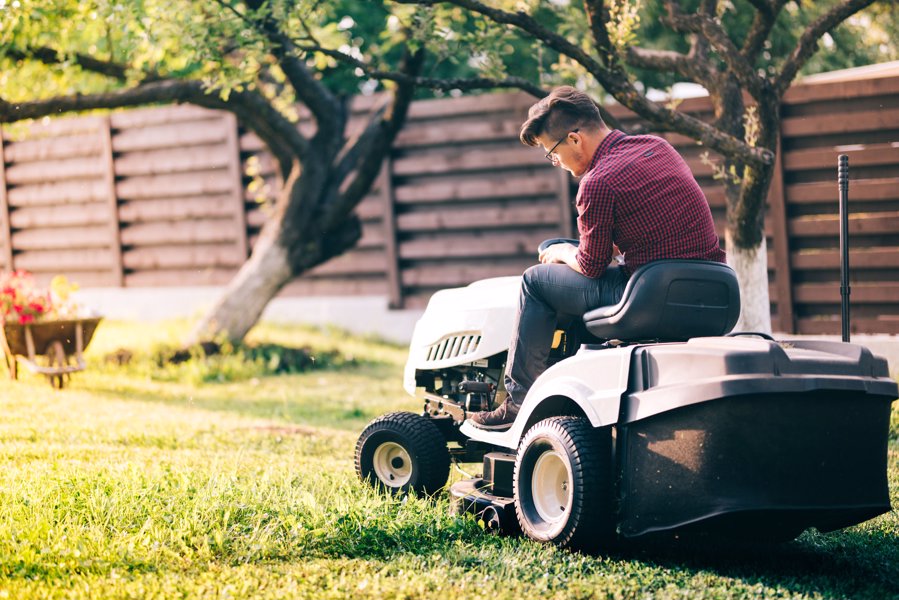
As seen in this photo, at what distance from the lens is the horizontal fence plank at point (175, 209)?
1164 cm

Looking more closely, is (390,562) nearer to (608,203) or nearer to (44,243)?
(608,203)

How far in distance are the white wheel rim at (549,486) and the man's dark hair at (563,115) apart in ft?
3.79

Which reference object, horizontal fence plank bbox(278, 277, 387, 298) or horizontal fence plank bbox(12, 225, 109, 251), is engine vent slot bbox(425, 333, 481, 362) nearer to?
horizontal fence plank bbox(278, 277, 387, 298)

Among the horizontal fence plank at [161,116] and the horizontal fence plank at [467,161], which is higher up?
the horizontal fence plank at [161,116]

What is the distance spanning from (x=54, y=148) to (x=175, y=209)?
212cm

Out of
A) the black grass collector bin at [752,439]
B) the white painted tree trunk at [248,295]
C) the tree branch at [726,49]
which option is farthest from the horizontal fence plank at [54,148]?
the black grass collector bin at [752,439]

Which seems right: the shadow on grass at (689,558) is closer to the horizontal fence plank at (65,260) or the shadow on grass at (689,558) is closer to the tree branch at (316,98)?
the tree branch at (316,98)

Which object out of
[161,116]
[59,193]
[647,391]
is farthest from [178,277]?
[647,391]

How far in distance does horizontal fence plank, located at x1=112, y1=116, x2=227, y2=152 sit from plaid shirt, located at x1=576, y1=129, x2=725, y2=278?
8.30 meters

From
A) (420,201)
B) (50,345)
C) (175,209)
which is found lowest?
(50,345)

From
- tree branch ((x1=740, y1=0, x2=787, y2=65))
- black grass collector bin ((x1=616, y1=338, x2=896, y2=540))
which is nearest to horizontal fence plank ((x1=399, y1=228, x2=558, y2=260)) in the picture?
tree branch ((x1=740, y1=0, x2=787, y2=65))

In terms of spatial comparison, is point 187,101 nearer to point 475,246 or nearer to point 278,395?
point 278,395

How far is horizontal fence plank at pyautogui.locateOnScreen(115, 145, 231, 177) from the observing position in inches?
456

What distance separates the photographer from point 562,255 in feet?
13.2
